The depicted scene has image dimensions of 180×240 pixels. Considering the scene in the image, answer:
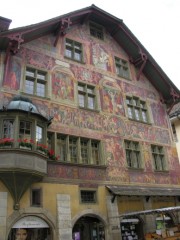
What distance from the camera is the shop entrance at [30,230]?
1095cm

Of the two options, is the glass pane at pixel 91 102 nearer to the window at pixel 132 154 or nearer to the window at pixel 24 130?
the window at pixel 132 154

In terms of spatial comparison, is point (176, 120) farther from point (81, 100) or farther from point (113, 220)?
point (113, 220)

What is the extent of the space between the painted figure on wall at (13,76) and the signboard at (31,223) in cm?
593

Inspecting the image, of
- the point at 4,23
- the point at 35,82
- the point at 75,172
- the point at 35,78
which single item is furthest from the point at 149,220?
the point at 4,23

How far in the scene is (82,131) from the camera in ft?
47.6

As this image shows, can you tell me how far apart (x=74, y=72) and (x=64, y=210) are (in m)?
7.77

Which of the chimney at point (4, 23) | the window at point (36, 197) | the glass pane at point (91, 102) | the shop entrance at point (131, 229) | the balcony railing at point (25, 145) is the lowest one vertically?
the shop entrance at point (131, 229)

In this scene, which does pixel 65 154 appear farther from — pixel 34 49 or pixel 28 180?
pixel 34 49

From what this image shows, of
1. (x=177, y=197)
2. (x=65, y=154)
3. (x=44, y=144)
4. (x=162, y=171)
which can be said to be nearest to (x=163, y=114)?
(x=162, y=171)

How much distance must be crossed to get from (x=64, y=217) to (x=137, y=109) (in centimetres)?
905

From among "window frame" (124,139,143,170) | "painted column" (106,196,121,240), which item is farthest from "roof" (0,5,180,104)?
"painted column" (106,196,121,240)

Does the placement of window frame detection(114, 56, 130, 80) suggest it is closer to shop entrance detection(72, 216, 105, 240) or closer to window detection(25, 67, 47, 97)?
window detection(25, 67, 47, 97)

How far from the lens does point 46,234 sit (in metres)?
11.7

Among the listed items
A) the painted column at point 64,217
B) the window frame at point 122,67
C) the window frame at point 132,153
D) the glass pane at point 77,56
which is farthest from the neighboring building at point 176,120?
the painted column at point 64,217
